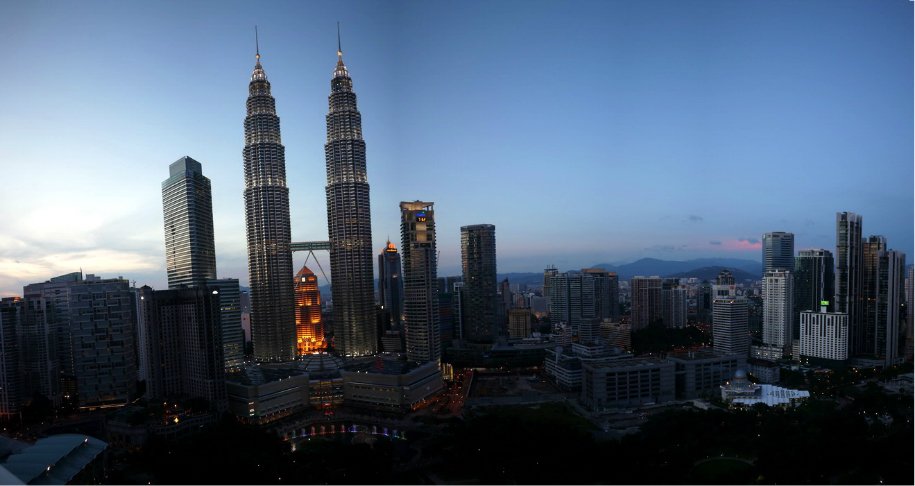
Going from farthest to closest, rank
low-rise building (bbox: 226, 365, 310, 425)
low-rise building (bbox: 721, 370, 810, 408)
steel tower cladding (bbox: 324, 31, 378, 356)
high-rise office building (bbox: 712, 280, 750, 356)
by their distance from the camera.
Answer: steel tower cladding (bbox: 324, 31, 378, 356)
high-rise office building (bbox: 712, 280, 750, 356)
low-rise building (bbox: 226, 365, 310, 425)
low-rise building (bbox: 721, 370, 810, 408)

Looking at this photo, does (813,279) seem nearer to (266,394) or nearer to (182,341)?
(266,394)

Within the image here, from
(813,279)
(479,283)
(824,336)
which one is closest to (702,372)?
(824,336)

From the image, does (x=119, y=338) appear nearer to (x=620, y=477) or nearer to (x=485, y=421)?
(x=485, y=421)

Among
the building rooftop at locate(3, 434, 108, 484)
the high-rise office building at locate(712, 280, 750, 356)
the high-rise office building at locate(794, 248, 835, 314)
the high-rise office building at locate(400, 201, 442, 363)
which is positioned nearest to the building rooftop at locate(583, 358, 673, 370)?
the high-rise office building at locate(400, 201, 442, 363)

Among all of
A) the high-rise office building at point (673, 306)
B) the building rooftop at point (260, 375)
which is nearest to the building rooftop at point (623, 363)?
the building rooftop at point (260, 375)

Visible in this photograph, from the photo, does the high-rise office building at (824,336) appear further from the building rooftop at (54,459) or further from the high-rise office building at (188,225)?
the high-rise office building at (188,225)

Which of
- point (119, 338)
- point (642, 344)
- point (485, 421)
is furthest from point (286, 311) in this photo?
point (642, 344)

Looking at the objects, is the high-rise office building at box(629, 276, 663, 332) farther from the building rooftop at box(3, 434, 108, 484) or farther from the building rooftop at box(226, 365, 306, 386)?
the building rooftop at box(3, 434, 108, 484)
